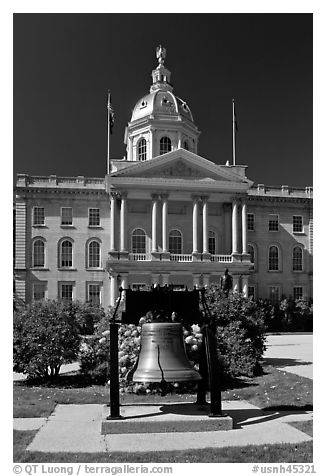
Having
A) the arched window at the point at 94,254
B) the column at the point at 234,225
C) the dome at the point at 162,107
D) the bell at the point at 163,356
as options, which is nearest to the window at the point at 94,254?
the arched window at the point at 94,254

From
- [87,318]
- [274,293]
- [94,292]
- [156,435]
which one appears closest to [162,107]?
[94,292]

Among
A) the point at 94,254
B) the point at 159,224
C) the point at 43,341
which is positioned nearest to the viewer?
the point at 43,341

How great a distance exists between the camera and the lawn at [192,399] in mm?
7242

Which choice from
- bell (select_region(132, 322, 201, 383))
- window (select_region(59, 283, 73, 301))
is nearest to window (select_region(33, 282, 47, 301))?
window (select_region(59, 283, 73, 301))

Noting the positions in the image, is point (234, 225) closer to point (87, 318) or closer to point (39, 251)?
point (39, 251)

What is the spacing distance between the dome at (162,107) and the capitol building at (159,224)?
0.30ft

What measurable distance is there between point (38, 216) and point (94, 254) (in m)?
5.35

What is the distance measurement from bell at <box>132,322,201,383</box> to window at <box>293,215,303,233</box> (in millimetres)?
44409

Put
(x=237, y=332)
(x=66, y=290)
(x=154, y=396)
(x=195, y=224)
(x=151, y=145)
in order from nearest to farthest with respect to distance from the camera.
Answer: (x=154, y=396) < (x=237, y=332) < (x=195, y=224) < (x=66, y=290) < (x=151, y=145)

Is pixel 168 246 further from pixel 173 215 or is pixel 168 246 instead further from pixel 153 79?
pixel 153 79

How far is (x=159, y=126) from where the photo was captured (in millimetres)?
51250

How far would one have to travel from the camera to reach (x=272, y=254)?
169ft
